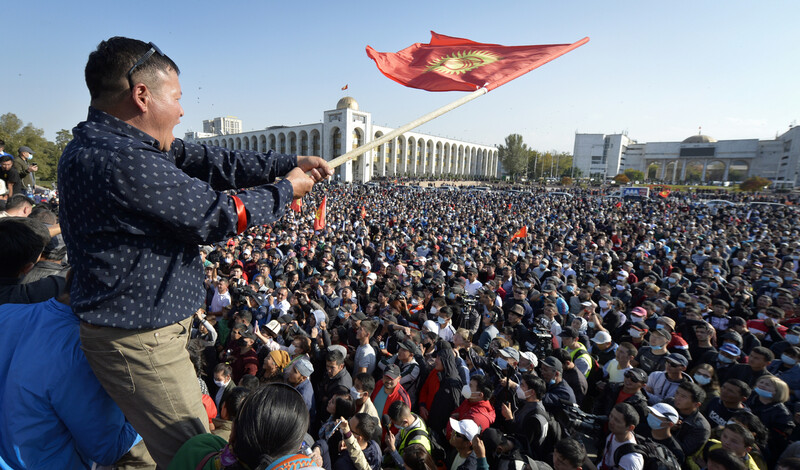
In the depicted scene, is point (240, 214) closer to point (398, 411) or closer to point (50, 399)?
point (50, 399)

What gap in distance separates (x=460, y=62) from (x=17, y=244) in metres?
4.10

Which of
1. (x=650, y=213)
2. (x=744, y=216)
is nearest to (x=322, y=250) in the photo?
(x=650, y=213)

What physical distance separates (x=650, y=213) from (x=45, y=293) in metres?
26.8

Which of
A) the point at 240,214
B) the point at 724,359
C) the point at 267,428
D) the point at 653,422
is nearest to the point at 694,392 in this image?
the point at 653,422

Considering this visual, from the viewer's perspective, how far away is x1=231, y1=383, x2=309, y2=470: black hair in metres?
1.19

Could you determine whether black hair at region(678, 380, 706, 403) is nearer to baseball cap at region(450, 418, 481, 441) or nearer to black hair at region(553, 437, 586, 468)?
black hair at region(553, 437, 586, 468)

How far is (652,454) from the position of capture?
3.04m

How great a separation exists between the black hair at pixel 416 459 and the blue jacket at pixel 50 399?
2.04 metres

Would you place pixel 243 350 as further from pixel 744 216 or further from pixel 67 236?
pixel 744 216

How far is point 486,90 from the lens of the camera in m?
3.72

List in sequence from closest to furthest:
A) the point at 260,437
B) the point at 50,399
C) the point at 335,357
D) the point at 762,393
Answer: the point at 260,437, the point at 50,399, the point at 762,393, the point at 335,357

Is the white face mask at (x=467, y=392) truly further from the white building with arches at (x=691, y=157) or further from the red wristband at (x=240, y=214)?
the white building with arches at (x=691, y=157)

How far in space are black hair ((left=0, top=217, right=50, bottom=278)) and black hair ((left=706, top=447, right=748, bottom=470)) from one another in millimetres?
4445

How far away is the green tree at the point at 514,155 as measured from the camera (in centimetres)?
7781
